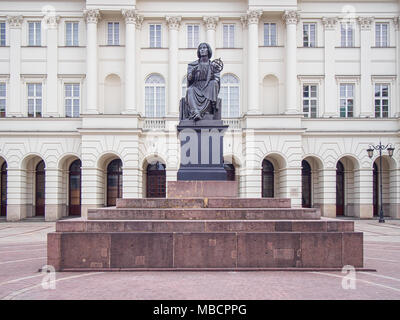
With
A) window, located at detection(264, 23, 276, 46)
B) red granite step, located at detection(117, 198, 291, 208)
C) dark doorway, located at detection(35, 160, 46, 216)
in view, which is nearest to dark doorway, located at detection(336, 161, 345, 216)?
window, located at detection(264, 23, 276, 46)

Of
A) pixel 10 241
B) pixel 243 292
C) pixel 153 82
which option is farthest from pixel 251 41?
pixel 243 292

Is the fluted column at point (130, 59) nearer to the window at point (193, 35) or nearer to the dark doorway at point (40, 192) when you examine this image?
the window at point (193, 35)

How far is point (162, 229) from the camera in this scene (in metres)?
10.6

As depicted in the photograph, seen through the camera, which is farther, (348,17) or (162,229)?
(348,17)

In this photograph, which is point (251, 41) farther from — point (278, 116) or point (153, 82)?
point (153, 82)

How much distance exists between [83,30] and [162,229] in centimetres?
2841

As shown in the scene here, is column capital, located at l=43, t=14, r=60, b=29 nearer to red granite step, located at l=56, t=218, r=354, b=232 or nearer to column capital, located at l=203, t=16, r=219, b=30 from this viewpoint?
column capital, located at l=203, t=16, r=219, b=30

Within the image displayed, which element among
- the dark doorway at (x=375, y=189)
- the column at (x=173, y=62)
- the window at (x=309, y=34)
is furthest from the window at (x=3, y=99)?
the dark doorway at (x=375, y=189)

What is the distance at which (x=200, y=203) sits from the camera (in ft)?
39.5

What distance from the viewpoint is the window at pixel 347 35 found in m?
35.6

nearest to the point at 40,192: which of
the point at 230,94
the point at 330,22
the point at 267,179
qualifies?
the point at 230,94

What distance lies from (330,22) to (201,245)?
3011cm

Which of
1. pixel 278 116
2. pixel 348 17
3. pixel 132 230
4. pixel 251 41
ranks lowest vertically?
pixel 132 230

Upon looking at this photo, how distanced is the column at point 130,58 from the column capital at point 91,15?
2.05 meters
